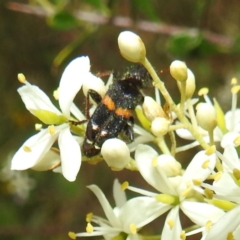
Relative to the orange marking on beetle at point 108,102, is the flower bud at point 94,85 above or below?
above

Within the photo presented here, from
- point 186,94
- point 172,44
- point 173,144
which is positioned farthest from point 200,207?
point 172,44

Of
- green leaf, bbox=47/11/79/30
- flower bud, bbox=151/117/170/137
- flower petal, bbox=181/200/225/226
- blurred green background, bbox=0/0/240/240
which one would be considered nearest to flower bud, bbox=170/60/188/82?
flower bud, bbox=151/117/170/137

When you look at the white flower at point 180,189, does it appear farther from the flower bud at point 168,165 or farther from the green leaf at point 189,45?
the green leaf at point 189,45

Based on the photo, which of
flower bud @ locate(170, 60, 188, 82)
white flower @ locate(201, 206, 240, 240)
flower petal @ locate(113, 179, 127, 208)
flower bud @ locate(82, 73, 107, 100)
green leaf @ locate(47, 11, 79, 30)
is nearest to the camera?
white flower @ locate(201, 206, 240, 240)

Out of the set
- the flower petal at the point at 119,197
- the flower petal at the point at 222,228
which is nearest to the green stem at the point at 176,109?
the flower petal at the point at 222,228

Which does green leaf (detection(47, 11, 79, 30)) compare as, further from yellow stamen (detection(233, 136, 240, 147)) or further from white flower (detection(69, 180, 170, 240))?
yellow stamen (detection(233, 136, 240, 147))

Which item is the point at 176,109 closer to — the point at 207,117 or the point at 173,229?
the point at 207,117

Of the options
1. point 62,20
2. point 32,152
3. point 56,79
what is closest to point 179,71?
point 32,152
